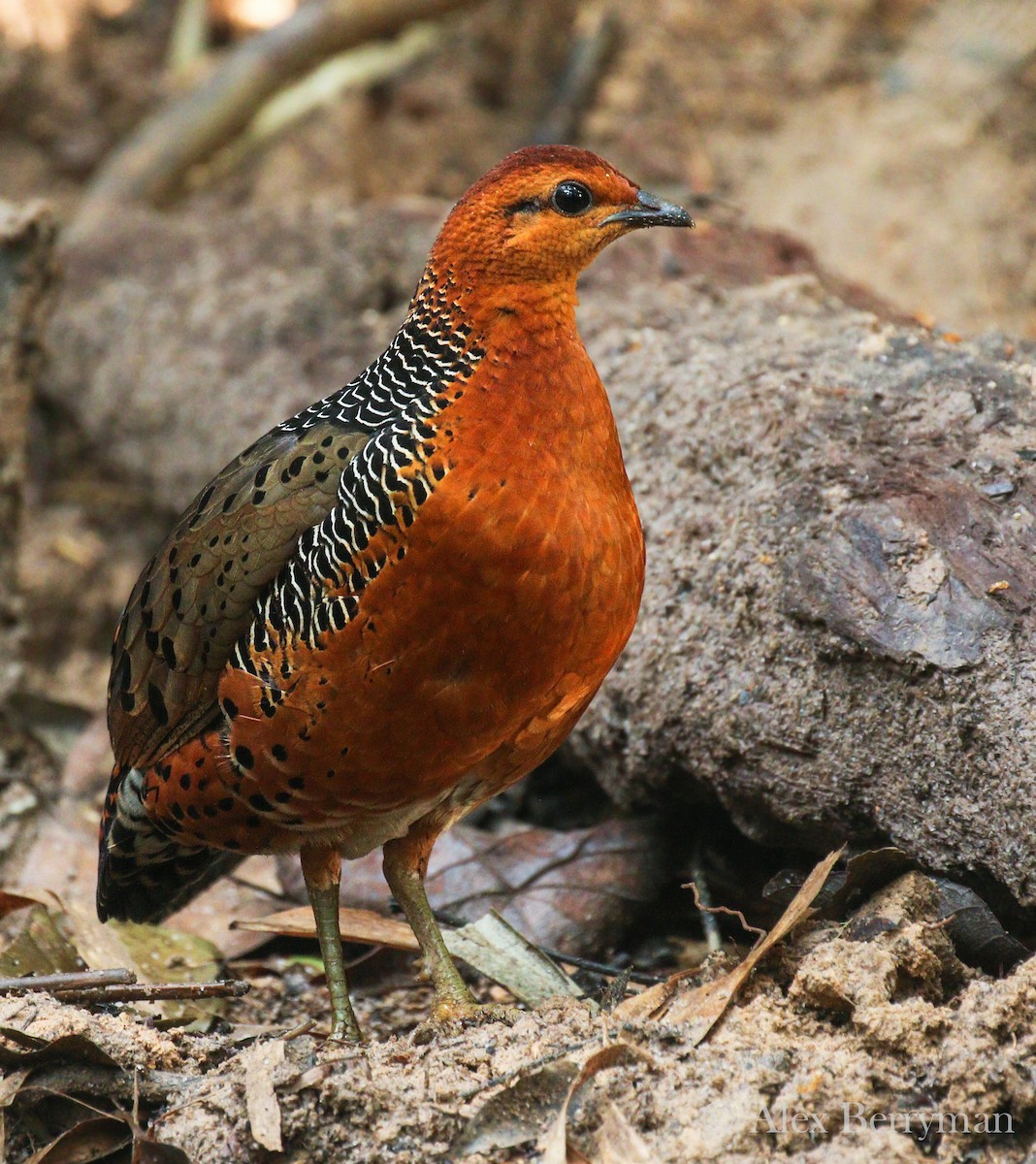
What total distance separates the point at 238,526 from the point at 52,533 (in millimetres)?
4107

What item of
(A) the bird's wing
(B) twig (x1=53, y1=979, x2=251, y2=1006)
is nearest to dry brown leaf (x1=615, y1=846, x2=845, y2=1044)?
(B) twig (x1=53, y1=979, x2=251, y2=1006)

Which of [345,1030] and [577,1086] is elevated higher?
[577,1086]

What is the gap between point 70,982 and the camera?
11.8 ft

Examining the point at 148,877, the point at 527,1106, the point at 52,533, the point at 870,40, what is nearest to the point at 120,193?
the point at 52,533

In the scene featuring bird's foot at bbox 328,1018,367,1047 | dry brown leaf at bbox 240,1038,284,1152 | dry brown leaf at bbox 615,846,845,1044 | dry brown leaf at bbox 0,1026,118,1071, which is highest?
dry brown leaf at bbox 615,846,845,1044

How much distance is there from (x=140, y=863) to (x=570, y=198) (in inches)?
88.0

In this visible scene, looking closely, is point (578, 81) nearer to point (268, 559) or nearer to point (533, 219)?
point (533, 219)

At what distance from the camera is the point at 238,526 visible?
3779 mm

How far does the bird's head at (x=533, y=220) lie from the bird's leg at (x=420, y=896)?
5.04ft

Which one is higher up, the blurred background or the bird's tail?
the blurred background

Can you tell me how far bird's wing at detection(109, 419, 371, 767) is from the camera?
3.69 m

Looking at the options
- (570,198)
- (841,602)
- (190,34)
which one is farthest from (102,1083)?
(190,34)

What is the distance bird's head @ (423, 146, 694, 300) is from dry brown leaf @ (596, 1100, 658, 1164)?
6.54 feet

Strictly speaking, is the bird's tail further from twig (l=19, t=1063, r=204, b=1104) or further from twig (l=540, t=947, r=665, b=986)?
twig (l=540, t=947, r=665, b=986)
